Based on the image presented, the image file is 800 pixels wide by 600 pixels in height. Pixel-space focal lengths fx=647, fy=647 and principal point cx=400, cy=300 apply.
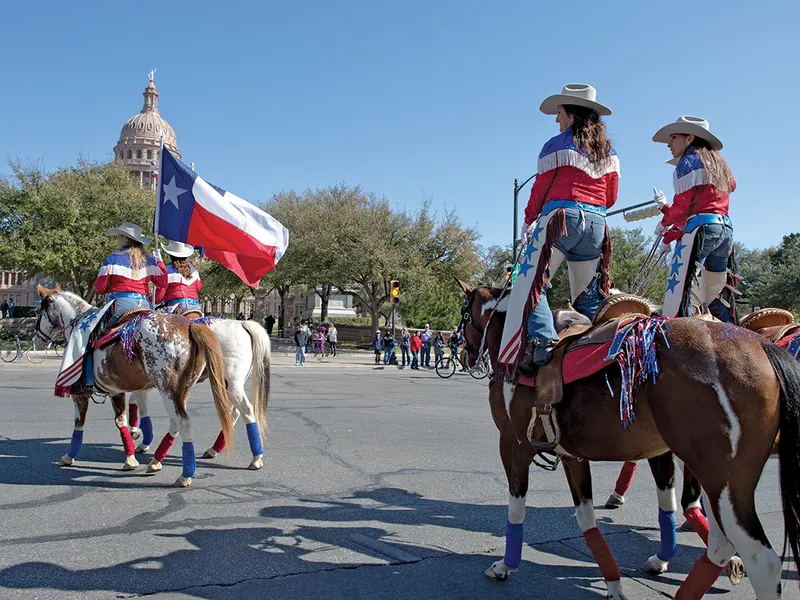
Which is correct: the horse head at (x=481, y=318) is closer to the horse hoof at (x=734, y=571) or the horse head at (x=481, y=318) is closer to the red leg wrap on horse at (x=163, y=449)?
the horse hoof at (x=734, y=571)

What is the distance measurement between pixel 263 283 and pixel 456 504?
115 feet

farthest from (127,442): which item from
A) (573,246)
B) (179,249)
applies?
(573,246)

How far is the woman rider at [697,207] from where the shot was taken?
5.01 meters

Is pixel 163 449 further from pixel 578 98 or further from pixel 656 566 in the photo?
pixel 578 98

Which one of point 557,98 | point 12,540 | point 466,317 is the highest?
point 557,98

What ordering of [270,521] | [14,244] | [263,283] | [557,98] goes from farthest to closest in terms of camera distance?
[263,283] < [14,244] < [270,521] < [557,98]

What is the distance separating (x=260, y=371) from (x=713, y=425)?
5463 millimetres

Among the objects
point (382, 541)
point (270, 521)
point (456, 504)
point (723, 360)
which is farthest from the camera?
point (456, 504)

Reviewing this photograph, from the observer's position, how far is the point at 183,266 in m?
8.73

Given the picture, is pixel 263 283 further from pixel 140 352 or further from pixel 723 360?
pixel 723 360

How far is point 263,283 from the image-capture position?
39.7 metres

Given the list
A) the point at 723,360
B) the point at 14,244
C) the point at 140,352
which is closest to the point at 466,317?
the point at 723,360

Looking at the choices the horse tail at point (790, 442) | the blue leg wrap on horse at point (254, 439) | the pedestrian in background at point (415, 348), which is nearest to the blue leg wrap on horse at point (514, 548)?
the horse tail at point (790, 442)

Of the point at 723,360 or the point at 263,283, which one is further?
the point at 263,283
